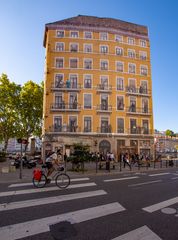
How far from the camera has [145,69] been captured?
116ft

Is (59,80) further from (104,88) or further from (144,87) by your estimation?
(144,87)

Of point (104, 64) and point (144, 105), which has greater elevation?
point (104, 64)

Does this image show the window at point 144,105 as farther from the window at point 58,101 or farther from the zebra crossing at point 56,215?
the zebra crossing at point 56,215

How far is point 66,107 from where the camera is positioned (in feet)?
101

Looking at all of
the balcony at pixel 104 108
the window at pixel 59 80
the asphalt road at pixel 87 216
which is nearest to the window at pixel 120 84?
the balcony at pixel 104 108

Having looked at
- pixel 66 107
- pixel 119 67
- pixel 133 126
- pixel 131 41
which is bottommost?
pixel 133 126

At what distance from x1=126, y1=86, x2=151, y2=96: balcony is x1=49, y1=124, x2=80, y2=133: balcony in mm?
12016

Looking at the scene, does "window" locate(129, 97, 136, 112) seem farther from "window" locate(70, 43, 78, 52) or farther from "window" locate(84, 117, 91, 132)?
"window" locate(70, 43, 78, 52)

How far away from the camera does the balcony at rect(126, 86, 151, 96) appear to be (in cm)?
3347

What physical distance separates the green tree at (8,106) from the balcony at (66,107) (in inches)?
443

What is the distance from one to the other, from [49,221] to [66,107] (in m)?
27.0

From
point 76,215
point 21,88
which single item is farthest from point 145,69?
point 76,215

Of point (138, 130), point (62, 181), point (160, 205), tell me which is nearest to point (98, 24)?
point (138, 130)

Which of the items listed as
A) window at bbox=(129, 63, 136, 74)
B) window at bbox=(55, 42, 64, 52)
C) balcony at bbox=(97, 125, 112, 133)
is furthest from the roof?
balcony at bbox=(97, 125, 112, 133)
